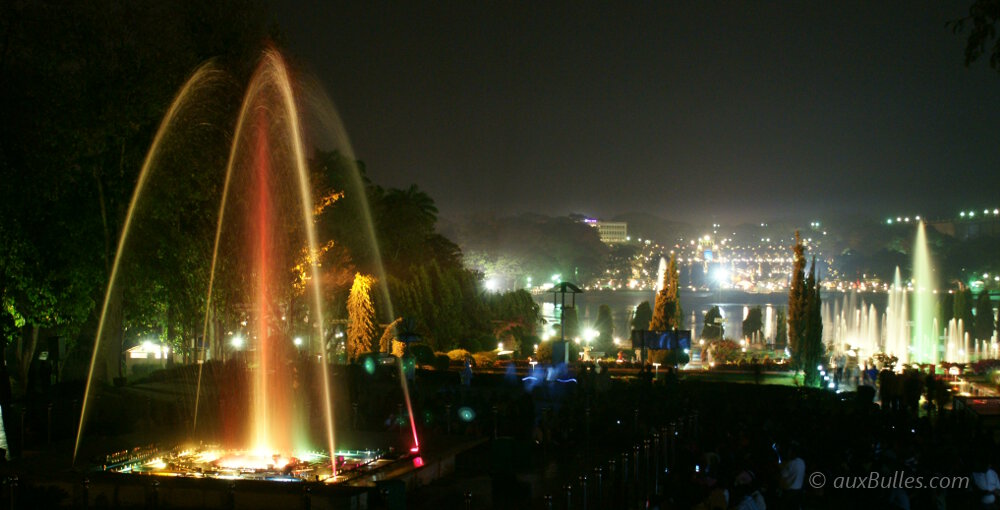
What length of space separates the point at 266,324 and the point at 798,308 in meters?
36.6

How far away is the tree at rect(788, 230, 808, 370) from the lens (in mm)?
41938

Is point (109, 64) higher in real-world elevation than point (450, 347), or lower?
higher

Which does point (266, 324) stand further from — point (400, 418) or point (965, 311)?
point (965, 311)

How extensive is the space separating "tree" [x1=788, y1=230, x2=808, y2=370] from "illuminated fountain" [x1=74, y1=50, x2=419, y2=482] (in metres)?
30.4

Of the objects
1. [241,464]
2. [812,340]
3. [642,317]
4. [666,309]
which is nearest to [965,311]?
[642,317]

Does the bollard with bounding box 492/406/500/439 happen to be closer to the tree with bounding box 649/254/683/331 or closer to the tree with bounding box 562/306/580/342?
the tree with bounding box 649/254/683/331

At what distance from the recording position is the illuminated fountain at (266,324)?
1459cm

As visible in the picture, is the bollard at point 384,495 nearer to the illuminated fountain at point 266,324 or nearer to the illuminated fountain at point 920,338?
the illuminated fountain at point 266,324

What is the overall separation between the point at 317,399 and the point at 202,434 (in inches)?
92.2

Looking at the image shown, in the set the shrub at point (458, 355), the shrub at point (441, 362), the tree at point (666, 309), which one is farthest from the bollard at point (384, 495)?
the tree at point (666, 309)

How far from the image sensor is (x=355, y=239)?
49.1m

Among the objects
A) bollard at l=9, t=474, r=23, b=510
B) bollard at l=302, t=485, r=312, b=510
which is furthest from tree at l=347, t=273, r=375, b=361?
bollard at l=302, t=485, r=312, b=510

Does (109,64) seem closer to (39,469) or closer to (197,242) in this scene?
(197,242)

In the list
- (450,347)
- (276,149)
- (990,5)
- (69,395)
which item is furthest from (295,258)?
(450,347)
